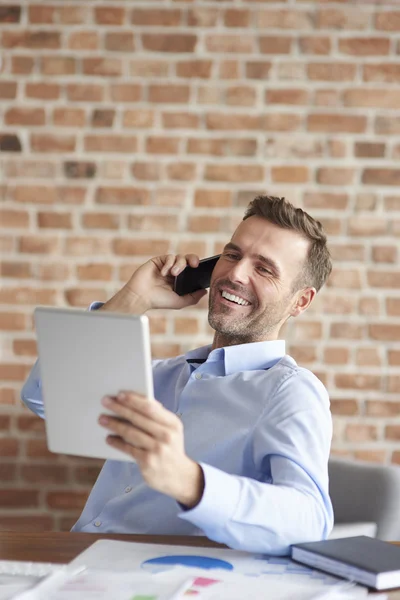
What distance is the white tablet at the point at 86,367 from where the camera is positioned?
3.70 feet

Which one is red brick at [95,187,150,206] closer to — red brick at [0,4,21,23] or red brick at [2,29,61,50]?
red brick at [2,29,61,50]

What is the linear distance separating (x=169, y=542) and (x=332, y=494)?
728mm

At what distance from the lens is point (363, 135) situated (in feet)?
8.39

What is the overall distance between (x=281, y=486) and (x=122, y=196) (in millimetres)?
1429

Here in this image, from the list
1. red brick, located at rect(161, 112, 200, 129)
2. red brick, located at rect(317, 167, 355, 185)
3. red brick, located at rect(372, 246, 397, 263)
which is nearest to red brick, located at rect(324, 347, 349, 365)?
red brick, located at rect(372, 246, 397, 263)

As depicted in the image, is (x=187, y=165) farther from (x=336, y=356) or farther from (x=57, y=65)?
(x=336, y=356)

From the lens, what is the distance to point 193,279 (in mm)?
2076

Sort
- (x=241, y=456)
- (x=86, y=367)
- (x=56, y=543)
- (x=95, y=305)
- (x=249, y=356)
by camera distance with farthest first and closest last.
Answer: (x=95, y=305), (x=249, y=356), (x=241, y=456), (x=56, y=543), (x=86, y=367)

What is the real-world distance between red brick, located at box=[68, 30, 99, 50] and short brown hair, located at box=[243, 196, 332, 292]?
97cm

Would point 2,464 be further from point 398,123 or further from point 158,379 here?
point 398,123

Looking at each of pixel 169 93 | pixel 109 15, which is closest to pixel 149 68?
pixel 169 93

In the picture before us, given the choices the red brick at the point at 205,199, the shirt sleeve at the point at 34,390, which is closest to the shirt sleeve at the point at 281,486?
the shirt sleeve at the point at 34,390

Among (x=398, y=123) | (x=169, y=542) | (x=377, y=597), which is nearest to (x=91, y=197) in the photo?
(x=398, y=123)

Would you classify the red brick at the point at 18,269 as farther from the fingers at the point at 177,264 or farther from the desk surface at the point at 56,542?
the desk surface at the point at 56,542
